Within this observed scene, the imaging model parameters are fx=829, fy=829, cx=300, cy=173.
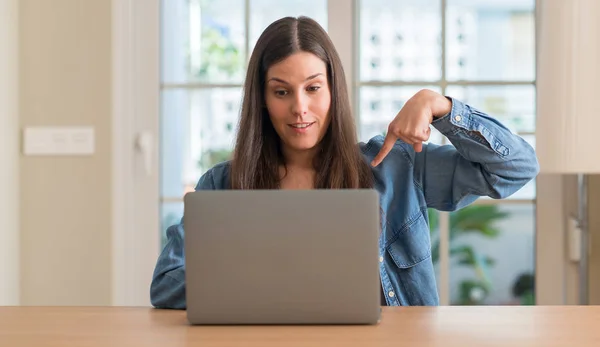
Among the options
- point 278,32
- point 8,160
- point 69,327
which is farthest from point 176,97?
point 69,327

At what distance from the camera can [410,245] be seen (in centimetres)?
176

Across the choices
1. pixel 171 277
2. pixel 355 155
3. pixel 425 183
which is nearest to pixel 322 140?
pixel 355 155

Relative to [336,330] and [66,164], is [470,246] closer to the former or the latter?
→ [66,164]

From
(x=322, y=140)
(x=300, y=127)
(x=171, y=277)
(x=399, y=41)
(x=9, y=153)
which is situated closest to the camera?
(x=171, y=277)

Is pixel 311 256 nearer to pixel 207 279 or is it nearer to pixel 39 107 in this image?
pixel 207 279

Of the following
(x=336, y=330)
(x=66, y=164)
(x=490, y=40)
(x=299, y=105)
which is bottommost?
(x=336, y=330)

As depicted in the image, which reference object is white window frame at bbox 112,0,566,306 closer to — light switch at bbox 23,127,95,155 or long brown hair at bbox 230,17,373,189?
light switch at bbox 23,127,95,155

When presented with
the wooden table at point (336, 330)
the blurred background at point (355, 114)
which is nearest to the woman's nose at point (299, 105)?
the wooden table at point (336, 330)

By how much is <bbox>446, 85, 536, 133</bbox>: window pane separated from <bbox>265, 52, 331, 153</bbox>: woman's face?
117 cm

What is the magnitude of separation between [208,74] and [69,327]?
73.8 inches

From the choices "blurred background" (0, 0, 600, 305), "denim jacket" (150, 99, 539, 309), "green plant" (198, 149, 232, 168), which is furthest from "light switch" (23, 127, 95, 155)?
"denim jacket" (150, 99, 539, 309)

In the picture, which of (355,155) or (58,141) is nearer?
(355,155)

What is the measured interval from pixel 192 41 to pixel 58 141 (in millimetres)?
592

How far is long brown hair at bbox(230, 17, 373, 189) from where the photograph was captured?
1.79 metres
